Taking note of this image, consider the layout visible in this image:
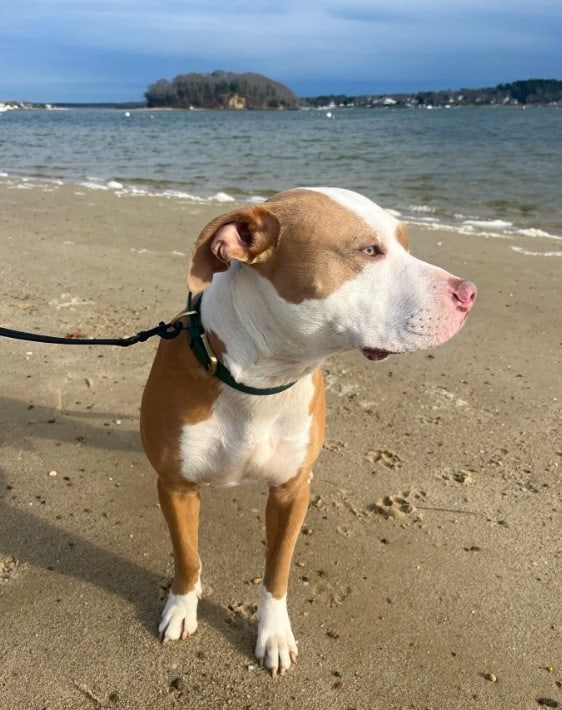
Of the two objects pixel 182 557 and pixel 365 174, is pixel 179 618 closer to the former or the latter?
pixel 182 557

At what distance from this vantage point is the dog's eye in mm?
1882

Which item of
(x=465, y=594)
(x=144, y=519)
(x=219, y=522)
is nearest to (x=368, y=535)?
(x=465, y=594)

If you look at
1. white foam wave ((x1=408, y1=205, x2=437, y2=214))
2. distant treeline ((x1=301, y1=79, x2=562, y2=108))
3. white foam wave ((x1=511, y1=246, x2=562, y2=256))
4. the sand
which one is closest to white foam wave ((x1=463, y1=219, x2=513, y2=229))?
white foam wave ((x1=408, y1=205, x2=437, y2=214))

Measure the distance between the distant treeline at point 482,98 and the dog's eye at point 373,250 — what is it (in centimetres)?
10553

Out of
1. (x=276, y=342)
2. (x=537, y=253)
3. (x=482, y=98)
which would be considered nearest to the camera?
(x=276, y=342)

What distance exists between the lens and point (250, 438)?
221 centimetres

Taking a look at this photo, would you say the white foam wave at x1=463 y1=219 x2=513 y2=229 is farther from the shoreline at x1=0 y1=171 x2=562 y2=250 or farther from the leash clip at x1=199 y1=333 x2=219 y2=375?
the leash clip at x1=199 y1=333 x2=219 y2=375

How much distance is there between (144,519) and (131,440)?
745 millimetres

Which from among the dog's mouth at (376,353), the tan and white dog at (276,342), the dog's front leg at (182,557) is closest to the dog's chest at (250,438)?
the tan and white dog at (276,342)

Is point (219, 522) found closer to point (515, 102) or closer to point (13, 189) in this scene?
point (13, 189)

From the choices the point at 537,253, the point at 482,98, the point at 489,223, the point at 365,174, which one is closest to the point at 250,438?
the point at 537,253

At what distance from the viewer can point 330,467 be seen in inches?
140

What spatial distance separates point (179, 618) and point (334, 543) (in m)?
0.83

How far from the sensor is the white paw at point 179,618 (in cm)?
246
